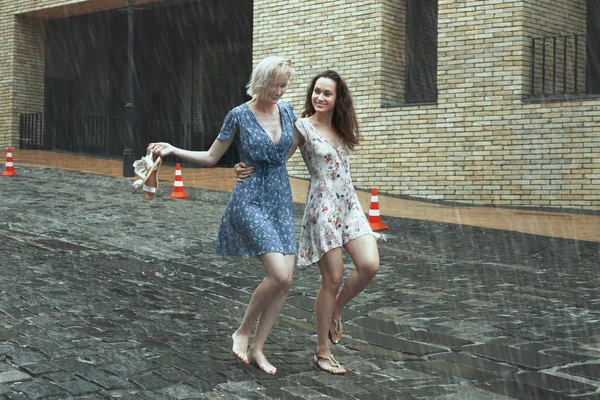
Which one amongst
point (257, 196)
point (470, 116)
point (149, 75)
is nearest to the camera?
point (257, 196)

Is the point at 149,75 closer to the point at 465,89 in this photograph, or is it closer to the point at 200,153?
the point at 465,89

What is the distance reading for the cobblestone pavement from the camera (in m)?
4.29

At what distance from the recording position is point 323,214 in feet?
15.1

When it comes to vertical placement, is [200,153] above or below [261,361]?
above

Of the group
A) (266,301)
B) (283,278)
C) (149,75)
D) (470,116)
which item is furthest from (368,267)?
(149,75)

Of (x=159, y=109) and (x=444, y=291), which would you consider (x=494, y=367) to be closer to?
(x=444, y=291)

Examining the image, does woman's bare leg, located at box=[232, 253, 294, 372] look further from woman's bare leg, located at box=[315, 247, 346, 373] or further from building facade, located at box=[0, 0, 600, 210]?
building facade, located at box=[0, 0, 600, 210]

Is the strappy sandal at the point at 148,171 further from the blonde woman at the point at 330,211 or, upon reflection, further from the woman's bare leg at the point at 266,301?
the woman's bare leg at the point at 266,301

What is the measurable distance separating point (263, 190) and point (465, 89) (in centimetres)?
1061

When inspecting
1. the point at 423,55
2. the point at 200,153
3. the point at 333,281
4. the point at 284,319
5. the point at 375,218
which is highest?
the point at 423,55

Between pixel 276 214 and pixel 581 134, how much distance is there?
9.93 m

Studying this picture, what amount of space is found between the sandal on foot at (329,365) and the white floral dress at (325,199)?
56 cm

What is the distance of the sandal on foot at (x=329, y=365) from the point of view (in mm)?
4566

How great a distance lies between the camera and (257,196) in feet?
14.7
